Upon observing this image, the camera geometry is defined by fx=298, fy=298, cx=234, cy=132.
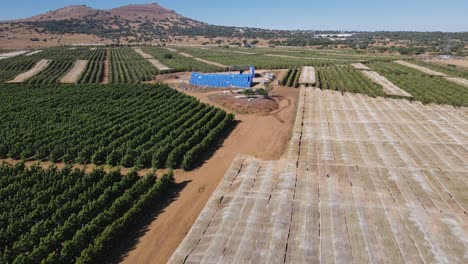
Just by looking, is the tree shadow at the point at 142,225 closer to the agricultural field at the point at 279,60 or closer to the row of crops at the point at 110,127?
the row of crops at the point at 110,127

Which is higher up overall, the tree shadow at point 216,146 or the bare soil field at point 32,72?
the bare soil field at point 32,72

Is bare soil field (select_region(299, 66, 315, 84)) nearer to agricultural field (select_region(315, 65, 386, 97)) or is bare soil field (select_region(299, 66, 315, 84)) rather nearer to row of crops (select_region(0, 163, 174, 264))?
agricultural field (select_region(315, 65, 386, 97))

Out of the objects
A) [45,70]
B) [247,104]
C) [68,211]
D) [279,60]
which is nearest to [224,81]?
[247,104]

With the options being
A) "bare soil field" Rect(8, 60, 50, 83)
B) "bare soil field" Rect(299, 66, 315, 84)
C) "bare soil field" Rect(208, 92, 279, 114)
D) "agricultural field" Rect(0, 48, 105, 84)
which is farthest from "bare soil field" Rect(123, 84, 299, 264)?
"bare soil field" Rect(8, 60, 50, 83)

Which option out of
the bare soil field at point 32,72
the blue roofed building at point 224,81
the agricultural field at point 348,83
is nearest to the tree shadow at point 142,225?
the blue roofed building at point 224,81

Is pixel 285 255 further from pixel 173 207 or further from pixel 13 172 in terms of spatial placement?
pixel 13 172

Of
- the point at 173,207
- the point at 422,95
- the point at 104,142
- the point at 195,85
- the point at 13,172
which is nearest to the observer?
the point at 173,207

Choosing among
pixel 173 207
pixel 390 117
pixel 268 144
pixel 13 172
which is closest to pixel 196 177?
pixel 173 207
